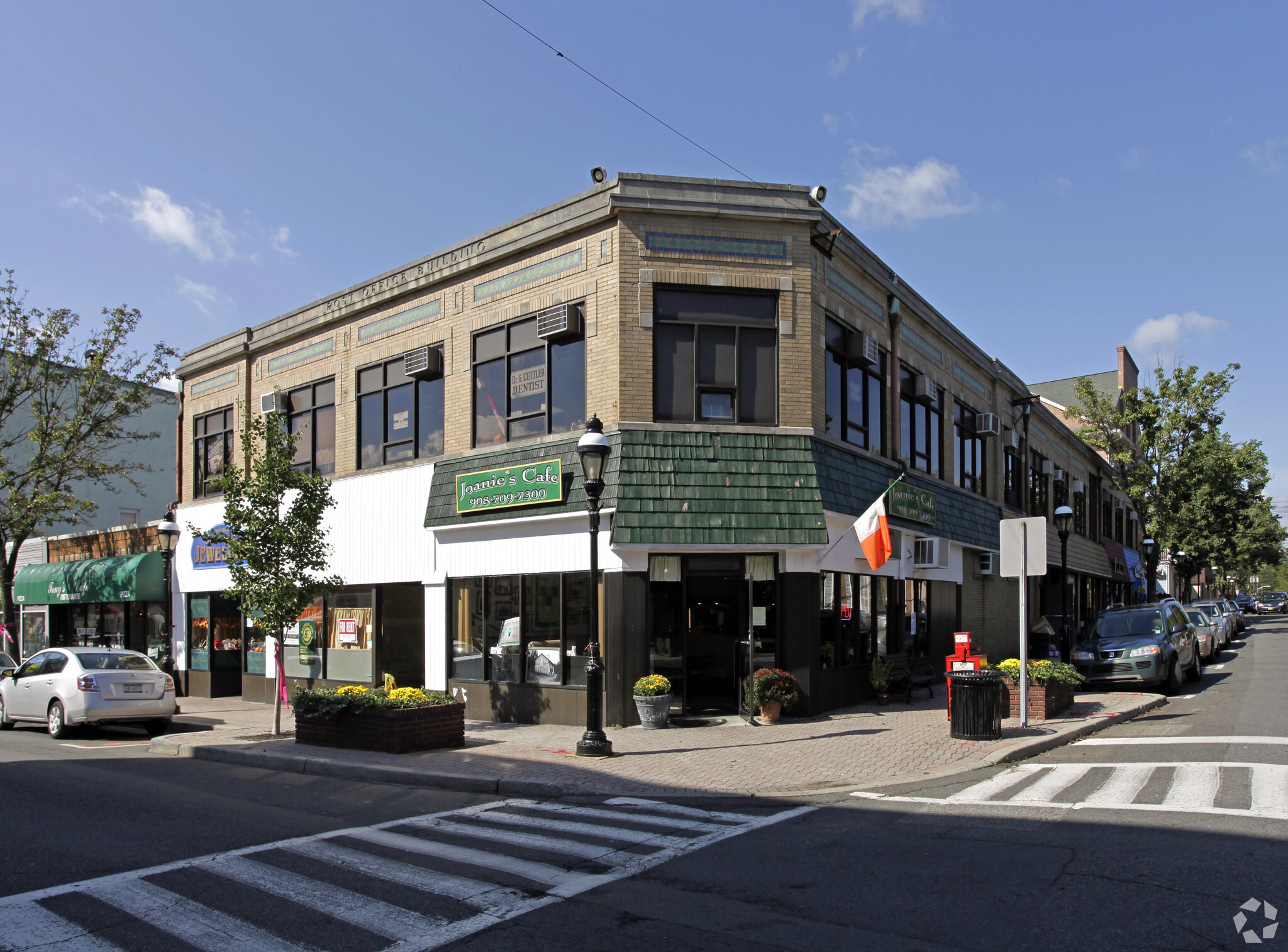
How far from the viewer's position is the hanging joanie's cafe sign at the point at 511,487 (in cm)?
1487

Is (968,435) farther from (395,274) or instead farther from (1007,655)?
(395,274)

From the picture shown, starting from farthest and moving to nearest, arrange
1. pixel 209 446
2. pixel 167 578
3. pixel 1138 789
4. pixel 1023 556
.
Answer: pixel 209 446 → pixel 167 578 → pixel 1023 556 → pixel 1138 789

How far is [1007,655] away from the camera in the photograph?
24969 mm

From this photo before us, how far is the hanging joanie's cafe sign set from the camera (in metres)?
14.9

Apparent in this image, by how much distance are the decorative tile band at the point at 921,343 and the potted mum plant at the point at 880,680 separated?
6960 millimetres

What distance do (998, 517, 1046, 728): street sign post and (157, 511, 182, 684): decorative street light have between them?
17.7m

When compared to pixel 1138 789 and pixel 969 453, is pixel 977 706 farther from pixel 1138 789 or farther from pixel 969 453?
pixel 969 453

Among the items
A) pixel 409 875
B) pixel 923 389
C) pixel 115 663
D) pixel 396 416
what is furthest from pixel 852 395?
pixel 115 663

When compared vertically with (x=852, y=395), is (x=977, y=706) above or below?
below

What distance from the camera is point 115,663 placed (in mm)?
16609

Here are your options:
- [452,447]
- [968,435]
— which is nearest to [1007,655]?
[968,435]

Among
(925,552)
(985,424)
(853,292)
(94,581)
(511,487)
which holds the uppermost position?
(853,292)

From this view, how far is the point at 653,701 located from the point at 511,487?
4.41 m

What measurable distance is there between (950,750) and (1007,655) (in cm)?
1477
